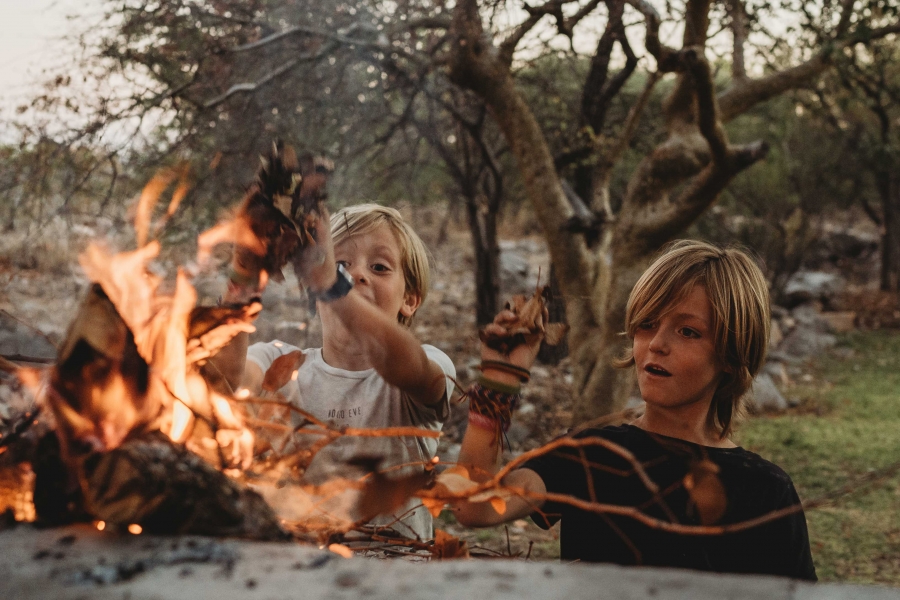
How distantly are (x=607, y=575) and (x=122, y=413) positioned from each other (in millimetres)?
946

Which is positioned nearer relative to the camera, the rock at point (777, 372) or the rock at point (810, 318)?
the rock at point (777, 372)

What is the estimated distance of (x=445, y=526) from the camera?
17.9 ft

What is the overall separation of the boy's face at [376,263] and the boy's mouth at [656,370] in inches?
31.6

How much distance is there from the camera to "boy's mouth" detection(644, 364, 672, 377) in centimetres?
192

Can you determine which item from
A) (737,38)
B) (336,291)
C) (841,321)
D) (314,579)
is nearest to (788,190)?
(841,321)

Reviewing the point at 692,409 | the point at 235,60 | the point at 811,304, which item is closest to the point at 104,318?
the point at 692,409

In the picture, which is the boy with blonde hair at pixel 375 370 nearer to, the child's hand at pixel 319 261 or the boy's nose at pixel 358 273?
the boy's nose at pixel 358 273

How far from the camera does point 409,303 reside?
2.44m

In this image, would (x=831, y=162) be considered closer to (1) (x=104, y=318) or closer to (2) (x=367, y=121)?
(2) (x=367, y=121)

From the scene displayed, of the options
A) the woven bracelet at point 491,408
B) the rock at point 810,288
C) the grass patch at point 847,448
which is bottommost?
the grass patch at point 847,448

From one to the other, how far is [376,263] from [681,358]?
0.97 m

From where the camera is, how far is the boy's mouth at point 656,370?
75.4 inches

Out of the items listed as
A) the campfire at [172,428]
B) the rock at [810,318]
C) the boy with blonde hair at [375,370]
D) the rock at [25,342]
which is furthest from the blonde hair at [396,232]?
the rock at [810,318]

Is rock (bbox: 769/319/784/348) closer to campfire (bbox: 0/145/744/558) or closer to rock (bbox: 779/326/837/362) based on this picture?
rock (bbox: 779/326/837/362)
